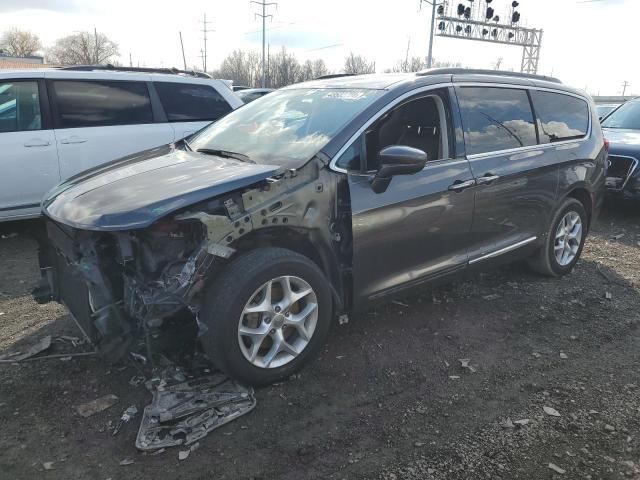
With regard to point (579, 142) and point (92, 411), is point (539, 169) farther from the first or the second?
point (92, 411)

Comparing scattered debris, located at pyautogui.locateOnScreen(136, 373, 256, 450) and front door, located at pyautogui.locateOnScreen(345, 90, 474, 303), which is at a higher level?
front door, located at pyautogui.locateOnScreen(345, 90, 474, 303)

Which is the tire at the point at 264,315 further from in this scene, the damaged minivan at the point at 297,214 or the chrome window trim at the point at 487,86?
the chrome window trim at the point at 487,86

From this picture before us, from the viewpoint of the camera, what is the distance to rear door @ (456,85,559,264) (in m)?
3.97

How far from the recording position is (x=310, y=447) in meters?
2.63

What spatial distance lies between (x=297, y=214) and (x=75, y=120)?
13.2 feet

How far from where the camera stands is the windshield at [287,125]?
3365 millimetres

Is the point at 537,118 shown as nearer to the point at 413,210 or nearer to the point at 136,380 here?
the point at 413,210

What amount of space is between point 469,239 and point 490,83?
132 centimetres

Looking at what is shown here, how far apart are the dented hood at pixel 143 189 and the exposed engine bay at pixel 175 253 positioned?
0.19 ft

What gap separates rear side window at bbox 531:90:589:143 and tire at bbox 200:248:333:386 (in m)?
2.78

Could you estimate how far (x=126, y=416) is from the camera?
112 inches

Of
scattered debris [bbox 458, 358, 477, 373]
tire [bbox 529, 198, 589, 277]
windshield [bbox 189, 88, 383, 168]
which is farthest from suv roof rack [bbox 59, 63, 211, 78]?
scattered debris [bbox 458, 358, 477, 373]

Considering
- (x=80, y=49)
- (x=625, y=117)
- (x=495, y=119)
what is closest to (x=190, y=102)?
(x=495, y=119)

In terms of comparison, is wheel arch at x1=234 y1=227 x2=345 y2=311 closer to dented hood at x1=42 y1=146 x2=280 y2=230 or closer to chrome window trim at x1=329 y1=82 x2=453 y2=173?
dented hood at x1=42 y1=146 x2=280 y2=230
